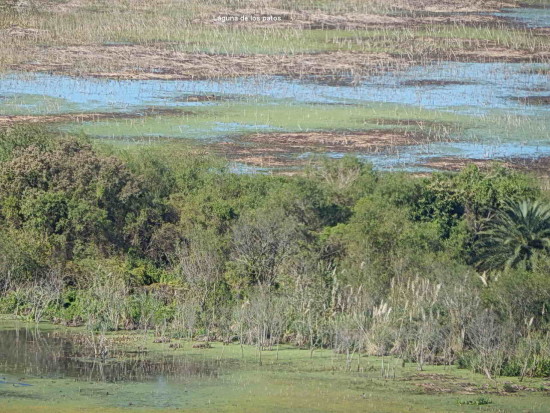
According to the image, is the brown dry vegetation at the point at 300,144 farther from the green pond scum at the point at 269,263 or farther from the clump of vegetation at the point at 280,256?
the clump of vegetation at the point at 280,256

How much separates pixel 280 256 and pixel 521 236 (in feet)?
21.7

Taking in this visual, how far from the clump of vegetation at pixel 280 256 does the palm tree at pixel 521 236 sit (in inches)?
1.7

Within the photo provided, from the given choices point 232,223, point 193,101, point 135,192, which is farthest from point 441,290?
point 193,101

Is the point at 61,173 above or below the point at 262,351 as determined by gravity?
above

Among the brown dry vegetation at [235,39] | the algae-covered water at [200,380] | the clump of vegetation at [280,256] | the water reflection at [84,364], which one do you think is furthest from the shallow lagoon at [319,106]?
the water reflection at [84,364]

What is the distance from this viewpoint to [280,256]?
35.4m

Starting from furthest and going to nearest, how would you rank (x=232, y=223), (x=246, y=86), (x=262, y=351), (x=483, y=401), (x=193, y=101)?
1. (x=246, y=86)
2. (x=193, y=101)
3. (x=232, y=223)
4. (x=262, y=351)
5. (x=483, y=401)

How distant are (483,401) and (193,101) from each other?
40027 millimetres

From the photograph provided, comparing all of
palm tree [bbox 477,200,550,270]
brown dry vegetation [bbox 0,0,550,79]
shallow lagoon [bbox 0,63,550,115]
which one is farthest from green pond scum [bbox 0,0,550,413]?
brown dry vegetation [bbox 0,0,550,79]

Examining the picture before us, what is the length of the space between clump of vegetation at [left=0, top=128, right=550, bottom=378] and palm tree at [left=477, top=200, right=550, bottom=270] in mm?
42

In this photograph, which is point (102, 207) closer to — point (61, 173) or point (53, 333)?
point (61, 173)

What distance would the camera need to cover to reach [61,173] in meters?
38.4

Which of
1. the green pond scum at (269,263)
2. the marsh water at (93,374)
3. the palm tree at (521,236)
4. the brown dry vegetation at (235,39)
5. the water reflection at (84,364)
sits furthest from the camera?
the brown dry vegetation at (235,39)

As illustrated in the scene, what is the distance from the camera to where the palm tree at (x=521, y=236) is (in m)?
35.5
